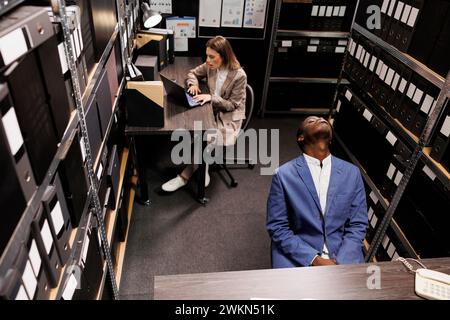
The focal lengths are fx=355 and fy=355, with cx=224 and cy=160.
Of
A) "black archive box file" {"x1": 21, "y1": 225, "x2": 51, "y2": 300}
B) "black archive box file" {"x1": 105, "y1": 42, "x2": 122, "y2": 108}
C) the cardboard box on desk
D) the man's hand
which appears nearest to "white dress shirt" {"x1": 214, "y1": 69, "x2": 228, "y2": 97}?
the cardboard box on desk

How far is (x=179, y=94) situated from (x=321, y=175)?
129 centimetres

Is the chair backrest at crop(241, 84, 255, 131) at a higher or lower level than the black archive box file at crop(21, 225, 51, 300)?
lower

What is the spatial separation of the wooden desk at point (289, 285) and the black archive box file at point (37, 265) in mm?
339

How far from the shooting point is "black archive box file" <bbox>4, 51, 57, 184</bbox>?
0.81 meters

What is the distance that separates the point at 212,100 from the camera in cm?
271

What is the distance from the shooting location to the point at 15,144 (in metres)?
0.80

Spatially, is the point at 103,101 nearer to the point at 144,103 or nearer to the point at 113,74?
the point at 113,74

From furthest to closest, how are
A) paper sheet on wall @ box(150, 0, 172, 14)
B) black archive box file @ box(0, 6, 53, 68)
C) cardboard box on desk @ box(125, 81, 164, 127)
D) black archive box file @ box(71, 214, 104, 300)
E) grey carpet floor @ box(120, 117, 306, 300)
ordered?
paper sheet on wall @ box(150, 0, 172, 14)
grey carpet floor @ box(120, 117, 306, 300)
cardboard box on desk @ box(125, 81, 164, 127)
black archive box file @ box(71, 214, 104, 300)
black archive box file @ box(0, 6, 53, 68)

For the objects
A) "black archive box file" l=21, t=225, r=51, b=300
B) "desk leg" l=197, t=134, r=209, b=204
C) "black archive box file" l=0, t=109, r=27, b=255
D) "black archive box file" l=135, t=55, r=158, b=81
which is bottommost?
"desk leg" l=197, t=134, r=209, b=204

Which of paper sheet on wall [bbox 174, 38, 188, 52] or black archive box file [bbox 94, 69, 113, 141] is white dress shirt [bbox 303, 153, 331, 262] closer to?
black archive box file [bbox 94, 69, 113, 141]

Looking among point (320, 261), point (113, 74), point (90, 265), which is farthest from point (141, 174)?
point (320, 261)

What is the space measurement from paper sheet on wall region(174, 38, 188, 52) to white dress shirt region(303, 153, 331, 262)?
2.43 meters
